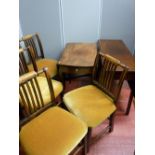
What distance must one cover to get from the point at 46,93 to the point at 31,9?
1.36 metres

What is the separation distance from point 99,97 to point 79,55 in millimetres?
710

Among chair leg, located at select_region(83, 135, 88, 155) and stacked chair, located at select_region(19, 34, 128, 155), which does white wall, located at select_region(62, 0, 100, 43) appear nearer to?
stacked chair, located at select_region(19, 34, 128, 155)

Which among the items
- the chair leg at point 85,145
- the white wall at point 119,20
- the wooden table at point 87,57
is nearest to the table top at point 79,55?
the wooden table at point 87,57

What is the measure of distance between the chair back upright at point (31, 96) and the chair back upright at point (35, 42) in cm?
101

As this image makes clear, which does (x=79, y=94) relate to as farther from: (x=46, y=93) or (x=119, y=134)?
(x=119, y=134)

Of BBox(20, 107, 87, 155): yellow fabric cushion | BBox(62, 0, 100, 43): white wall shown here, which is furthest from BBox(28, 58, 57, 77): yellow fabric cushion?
BBox(20, 107, 87, 155): yellow fabric cushion

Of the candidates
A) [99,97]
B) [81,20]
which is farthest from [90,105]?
[81,20]

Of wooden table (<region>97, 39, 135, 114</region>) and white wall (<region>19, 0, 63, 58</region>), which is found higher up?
white wall (<region>19, 0, 63, 58</region>)

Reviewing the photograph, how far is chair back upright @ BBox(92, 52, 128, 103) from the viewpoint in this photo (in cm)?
142

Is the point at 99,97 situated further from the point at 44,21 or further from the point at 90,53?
the point at 44,21

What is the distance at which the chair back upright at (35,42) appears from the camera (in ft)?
6.79

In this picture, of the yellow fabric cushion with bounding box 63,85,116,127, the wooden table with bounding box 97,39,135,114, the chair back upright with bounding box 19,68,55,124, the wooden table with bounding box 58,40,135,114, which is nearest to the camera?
the chair back upright with bounding box 19,68,55,124

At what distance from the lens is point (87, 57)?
1.93m

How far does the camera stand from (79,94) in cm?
154
